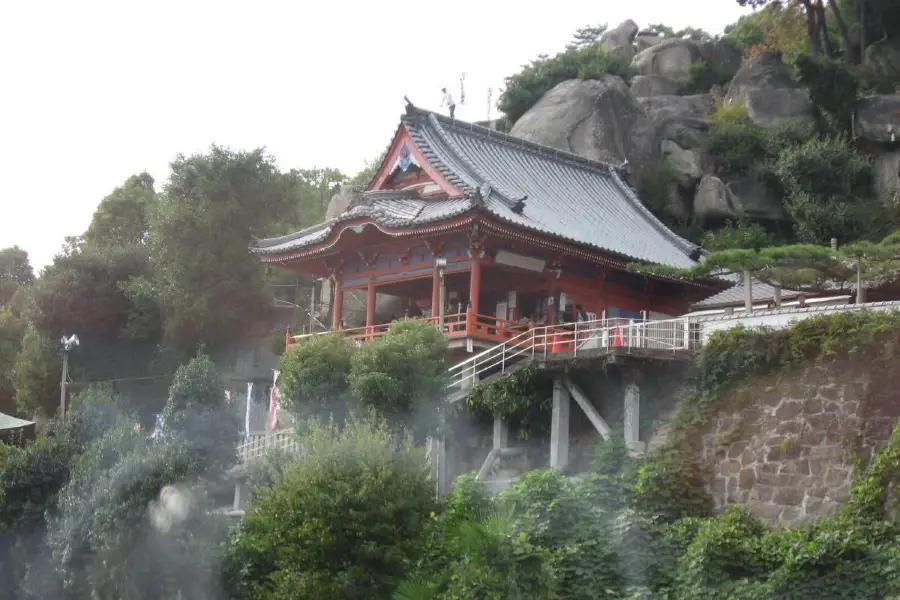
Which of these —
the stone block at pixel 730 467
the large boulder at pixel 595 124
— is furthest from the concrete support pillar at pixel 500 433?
the large boulder at pixel 595 124

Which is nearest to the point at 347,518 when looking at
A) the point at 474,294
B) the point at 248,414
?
the point at 474,294

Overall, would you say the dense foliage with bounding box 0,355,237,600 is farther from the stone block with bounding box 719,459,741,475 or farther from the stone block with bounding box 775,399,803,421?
the stone block with bounding box 775,399,803,421

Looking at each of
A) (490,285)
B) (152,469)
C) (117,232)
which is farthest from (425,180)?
(117,232)

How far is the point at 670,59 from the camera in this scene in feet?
163

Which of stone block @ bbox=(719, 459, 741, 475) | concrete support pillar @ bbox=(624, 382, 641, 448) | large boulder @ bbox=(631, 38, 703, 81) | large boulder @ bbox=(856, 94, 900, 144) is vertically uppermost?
large boulder @ bbox=(631, 38, 703, 81)

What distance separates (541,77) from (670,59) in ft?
24.9

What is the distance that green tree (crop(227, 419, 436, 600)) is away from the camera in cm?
1741

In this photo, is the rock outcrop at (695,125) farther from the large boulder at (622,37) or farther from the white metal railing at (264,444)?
the white metal railing at (264,444)

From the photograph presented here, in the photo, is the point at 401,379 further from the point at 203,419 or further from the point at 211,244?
the point at 211,244

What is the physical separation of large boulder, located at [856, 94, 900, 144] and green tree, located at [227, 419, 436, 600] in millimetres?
26657

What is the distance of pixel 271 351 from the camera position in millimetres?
36969

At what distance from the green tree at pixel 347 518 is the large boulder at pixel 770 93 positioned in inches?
1112

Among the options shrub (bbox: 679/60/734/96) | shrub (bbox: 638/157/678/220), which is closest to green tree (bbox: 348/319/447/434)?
shrub (bbox: 638/157/678/220)

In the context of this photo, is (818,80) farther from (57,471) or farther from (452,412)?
(57,471)
